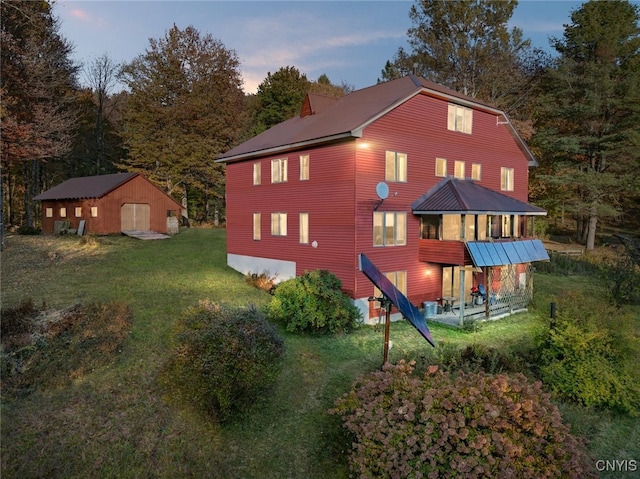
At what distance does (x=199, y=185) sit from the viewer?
45625mm

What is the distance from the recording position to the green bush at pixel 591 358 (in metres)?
11.2

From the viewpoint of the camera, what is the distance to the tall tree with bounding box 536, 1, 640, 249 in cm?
3322

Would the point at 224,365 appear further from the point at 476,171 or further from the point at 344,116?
the point at 476,171

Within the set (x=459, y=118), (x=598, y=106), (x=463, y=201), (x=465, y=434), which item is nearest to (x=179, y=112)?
(x=459, y=118)

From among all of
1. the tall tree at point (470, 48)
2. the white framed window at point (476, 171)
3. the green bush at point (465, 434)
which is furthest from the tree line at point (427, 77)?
the green bush at point (465, 434)

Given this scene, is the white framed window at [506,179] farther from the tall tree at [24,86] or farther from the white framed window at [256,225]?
the tall tree at [24,86]

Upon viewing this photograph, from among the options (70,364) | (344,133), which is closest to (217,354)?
(70,364)

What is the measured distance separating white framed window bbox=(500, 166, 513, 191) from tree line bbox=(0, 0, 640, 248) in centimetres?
1389

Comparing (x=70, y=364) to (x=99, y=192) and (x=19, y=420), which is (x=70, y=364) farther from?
(x=99, y=192)

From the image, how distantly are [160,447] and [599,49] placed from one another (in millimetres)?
43047

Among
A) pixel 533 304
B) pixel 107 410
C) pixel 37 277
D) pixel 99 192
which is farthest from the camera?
pixel 99 192

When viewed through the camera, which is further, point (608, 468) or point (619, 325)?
point (619, 325)

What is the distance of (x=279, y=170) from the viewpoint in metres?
21.1

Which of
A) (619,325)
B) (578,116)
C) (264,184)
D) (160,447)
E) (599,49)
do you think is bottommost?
(160,447)
